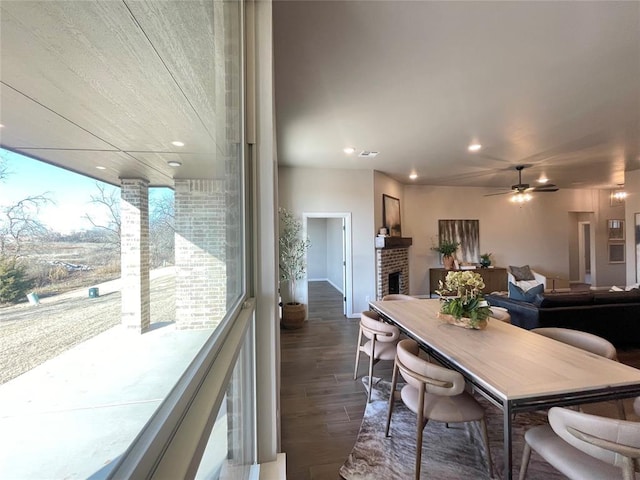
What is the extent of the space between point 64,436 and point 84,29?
43 cm

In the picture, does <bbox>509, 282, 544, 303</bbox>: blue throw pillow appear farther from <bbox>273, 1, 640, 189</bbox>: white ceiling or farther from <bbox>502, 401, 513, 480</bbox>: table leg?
<bbox>502, 401, 513, 480</bbox>: table leg

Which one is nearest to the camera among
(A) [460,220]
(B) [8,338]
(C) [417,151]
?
(B) [8,338]

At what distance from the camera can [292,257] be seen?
5020mm

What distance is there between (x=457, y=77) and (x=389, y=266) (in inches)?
158

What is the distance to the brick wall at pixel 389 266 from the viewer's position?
5.61m

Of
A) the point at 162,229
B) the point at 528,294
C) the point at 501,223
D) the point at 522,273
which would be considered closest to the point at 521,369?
the point at 162,229

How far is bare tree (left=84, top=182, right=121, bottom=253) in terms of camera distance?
0.98ft

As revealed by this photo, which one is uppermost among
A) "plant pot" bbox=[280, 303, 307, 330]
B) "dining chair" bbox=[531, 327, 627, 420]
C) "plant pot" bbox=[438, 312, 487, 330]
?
"plant pot" bbox=[438, 312, 487, 330]

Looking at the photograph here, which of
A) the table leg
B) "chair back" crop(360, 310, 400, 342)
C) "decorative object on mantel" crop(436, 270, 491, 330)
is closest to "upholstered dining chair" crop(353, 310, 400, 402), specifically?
"chair back" crop(360, 310, 400, 342)

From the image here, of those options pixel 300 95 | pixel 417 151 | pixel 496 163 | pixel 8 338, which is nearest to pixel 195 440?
pixel 8 338

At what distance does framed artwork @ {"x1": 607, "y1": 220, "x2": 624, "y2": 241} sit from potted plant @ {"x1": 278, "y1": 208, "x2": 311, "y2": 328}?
8869 millimetres

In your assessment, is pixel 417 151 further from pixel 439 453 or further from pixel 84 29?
pixel 84 29

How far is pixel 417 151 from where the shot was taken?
452 centimetres

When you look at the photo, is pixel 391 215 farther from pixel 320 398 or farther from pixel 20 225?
pixel 20 225
